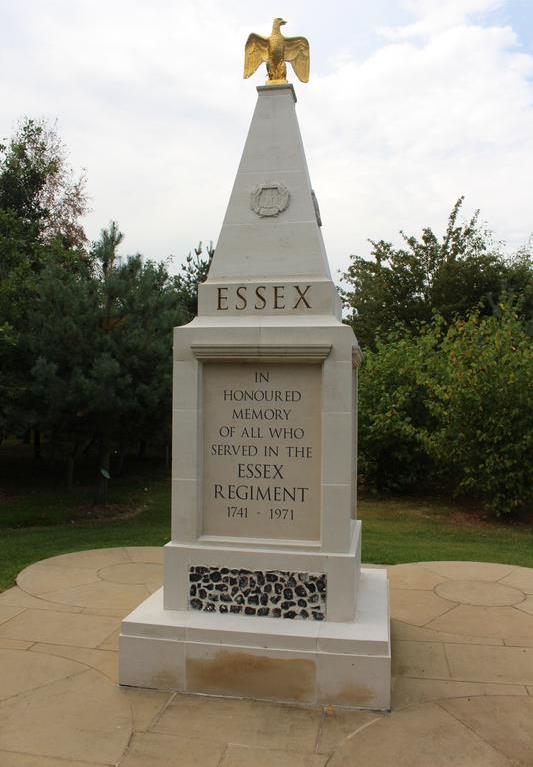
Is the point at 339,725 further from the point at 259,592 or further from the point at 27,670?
the point at 27,670

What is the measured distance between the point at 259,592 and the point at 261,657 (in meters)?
0.48

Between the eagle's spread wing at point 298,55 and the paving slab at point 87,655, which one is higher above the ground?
the eagle's spread wing at point 298,55

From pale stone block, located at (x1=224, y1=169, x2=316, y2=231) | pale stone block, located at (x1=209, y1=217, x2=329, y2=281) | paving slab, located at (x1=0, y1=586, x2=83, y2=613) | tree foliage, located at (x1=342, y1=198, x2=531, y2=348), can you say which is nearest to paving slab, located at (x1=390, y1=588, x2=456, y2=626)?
paving slab, located at (x1=0, y1=586, x2=83, y2=613)

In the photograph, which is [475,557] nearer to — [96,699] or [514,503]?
[514,503]

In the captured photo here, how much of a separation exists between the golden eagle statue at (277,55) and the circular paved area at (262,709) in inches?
187

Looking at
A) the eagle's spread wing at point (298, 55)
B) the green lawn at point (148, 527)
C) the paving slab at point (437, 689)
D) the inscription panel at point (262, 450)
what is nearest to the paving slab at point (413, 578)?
the green lawn at point (148, 527)

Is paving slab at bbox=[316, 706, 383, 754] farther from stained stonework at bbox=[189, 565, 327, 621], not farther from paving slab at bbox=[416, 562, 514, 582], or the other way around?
paving slab at bbox=[416, 562, 514, 582]

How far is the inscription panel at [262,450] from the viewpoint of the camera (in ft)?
16.1

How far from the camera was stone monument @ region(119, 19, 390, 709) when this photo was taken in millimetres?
4570

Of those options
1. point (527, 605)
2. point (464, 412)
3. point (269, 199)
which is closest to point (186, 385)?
point (269, 199)

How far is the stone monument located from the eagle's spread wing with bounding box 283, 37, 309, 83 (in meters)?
0.03

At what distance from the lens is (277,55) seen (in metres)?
5.30

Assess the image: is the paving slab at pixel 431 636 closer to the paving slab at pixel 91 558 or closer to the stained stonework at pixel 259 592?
the stained stonework at pixel 259 592

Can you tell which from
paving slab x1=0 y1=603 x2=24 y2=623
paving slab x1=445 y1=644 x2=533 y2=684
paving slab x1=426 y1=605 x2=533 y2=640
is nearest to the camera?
paving slab x1=445 y1=644 x2=533 y2=684
